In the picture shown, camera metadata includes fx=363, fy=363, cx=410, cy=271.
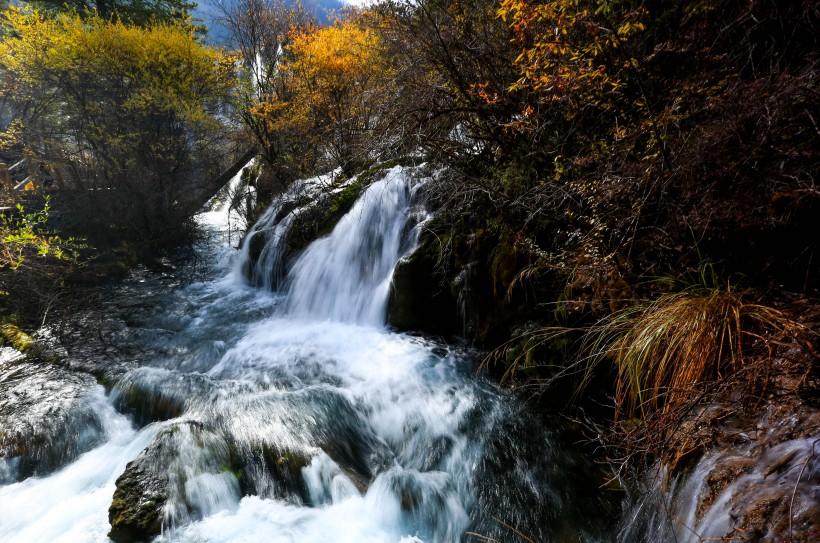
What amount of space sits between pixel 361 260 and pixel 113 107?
31.7ft

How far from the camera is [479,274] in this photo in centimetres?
457

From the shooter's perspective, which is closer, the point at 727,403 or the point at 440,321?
the point at 727,403

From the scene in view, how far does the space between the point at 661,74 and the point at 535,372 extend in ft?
10.00

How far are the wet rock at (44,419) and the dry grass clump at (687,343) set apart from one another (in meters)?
5.34

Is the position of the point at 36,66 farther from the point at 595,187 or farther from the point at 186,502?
the point at 595,187

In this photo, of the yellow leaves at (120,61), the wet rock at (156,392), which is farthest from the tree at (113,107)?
the wet rock at (156,392)

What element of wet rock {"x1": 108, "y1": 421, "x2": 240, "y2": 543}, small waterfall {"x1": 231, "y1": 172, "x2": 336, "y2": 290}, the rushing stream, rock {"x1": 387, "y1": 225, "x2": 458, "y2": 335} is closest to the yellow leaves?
small waterfall {"x1": 231, "y1": 172, "x2": 336, "y2": 290}

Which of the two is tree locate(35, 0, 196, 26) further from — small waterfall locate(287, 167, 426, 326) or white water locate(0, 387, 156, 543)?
white water locate(0, 387, 156, 543)

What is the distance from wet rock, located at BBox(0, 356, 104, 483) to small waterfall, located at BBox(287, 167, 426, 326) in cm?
322

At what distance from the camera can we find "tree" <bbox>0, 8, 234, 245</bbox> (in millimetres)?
9469

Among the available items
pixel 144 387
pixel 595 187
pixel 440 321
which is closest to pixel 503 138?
pixel 595 187

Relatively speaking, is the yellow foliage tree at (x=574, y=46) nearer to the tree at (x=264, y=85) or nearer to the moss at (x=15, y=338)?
the moss at (x=15, y=338)

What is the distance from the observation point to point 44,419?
4.11m

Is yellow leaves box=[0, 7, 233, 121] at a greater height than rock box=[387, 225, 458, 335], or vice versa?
yellow leaves box=[0, 7, 233, 121]
